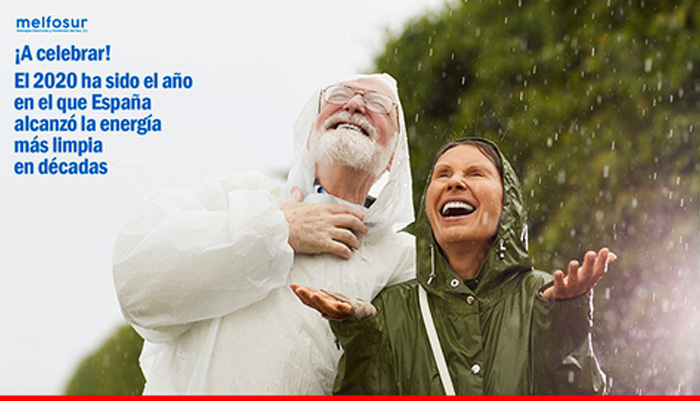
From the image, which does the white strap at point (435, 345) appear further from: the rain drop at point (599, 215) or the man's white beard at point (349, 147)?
the rain drop at point (599, 215)

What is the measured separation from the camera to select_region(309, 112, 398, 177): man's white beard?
3881 mm

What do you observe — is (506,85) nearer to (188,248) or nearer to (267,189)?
(267,189)

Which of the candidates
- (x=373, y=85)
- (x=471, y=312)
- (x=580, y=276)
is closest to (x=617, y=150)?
(x=373, y=85)

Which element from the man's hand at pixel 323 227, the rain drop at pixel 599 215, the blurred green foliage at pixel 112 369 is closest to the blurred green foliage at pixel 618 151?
the rain drop at pixel 599 215

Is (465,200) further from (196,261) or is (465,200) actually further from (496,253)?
(196,261)

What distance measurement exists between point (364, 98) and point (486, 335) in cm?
140

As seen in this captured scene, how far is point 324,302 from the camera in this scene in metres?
2.85

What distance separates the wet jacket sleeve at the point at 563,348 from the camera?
2889 millimetres

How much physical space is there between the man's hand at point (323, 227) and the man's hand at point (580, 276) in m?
0.99

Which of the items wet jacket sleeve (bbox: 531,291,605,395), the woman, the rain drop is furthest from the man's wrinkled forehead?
the rain drop

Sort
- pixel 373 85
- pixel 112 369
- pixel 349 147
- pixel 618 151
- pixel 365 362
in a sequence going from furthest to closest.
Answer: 1. pixel 112 369
2. pixel 618 151
3. pixel 373 85
4. pixel 349 147
5. pixel 365 362

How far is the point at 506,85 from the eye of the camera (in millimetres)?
9875

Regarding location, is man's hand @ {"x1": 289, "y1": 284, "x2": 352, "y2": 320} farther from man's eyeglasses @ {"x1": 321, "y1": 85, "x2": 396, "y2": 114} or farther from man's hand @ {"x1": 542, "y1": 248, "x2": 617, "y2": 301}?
man's eyeglasses @ {"x1": 321, "y1": 85, "x2": 396, "y2": 114}

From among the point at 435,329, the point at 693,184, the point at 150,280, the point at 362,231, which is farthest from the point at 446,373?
the point at 693,184
